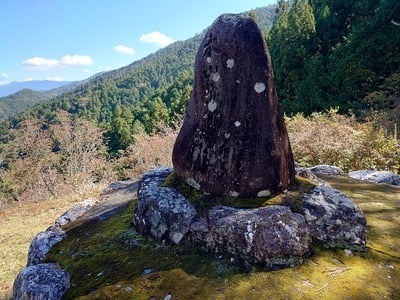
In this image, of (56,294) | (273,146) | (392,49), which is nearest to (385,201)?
(273,146)

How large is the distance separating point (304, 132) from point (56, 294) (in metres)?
9.71

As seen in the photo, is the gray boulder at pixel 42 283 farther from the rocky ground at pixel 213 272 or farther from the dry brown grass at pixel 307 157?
the dry brown grass at pixel 307 157

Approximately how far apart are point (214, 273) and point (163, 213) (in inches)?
46.5

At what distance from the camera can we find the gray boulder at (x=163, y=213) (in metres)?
4.35

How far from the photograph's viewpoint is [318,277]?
3.52 m

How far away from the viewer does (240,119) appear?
4480 mm

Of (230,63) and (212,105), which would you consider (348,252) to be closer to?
(212,105)

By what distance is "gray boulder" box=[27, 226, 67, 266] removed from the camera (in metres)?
5.12

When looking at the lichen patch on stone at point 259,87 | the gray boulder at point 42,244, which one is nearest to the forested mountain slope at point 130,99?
the gray boulder at point 42,244

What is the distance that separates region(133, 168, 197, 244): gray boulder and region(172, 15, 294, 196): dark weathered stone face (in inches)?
17.6

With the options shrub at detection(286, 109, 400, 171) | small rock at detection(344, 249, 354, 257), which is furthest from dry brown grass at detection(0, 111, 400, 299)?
small rock at detection(344, 249, 354, 257)

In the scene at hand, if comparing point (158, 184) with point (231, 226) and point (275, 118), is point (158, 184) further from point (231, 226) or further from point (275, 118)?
point (275, 118)

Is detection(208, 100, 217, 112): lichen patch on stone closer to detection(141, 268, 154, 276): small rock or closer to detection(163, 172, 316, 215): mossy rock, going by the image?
detection(163, 172, 316, 215): mossy rock

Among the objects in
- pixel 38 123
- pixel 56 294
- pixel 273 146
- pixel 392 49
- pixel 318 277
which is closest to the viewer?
pixel 318 277
